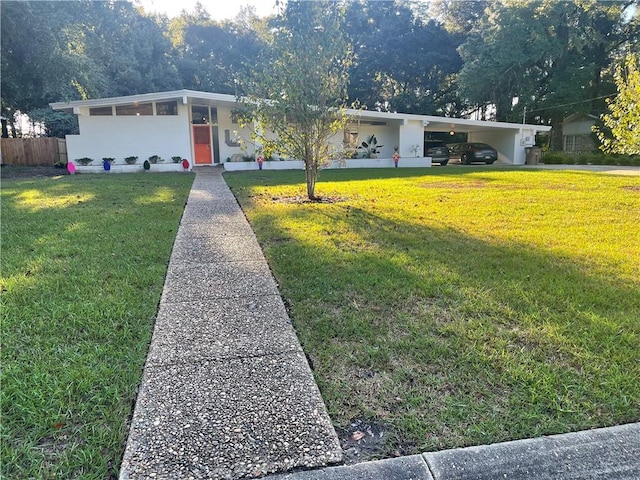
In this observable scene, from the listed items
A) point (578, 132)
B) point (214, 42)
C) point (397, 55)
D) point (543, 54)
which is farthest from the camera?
point (214, 42)

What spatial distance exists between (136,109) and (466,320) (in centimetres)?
1948

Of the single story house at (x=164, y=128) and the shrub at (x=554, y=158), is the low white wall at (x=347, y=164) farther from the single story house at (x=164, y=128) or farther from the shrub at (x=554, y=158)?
the shrub at (x=554, y=158)

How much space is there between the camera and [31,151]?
2038 centimetres

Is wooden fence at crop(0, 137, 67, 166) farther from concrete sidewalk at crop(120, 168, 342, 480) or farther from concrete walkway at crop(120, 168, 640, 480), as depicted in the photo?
concrete walkway at crop(120, 168, 640, 480)

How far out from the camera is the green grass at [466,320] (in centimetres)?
213

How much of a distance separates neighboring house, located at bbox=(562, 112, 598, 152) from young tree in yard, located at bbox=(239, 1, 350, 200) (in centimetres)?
3081

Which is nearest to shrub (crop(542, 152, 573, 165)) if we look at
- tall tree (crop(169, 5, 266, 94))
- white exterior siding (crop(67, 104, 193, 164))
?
white exterior siding (crop(67, 104, 193, 164))

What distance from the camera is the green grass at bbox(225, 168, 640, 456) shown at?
83.7 inches

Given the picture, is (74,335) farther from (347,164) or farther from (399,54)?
(399,54)

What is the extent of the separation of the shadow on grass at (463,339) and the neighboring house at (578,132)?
3428 cm

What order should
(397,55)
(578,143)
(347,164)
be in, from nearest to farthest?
(347,164)
(578,143)
(397,55)

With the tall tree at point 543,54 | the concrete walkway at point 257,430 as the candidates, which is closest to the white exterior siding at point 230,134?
the tall tree at point 543,54

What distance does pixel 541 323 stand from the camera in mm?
3061


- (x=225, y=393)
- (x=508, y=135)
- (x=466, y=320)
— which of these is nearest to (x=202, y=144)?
(x=508, y=135)
